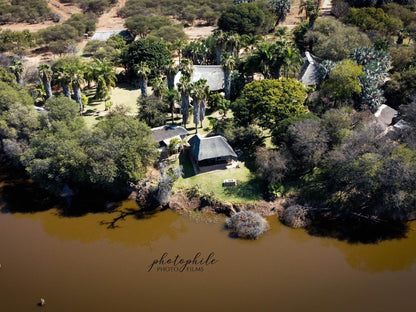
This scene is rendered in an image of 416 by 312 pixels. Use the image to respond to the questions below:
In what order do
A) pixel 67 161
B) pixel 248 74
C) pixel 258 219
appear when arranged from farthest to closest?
pixel 248 74 < pixel 67 161 < pixel 258 219

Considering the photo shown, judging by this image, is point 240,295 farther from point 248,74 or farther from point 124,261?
point 248,74

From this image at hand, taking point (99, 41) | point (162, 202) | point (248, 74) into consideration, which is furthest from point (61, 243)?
point (99, 41)

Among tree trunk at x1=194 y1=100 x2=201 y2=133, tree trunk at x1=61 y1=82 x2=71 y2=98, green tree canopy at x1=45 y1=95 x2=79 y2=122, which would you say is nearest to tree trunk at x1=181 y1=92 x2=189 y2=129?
tree trunk at x1=194 y1=100 x2=201 y2=133

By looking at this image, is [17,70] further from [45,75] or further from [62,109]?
[62,109]

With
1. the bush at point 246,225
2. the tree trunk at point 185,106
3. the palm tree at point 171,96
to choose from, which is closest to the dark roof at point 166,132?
the tree trunk at point 185,106

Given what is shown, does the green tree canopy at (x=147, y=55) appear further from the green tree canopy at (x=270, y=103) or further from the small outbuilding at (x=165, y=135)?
the green tree canopy at (x=270, y=103)

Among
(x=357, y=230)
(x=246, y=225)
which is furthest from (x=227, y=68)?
(x=357, y=230)
